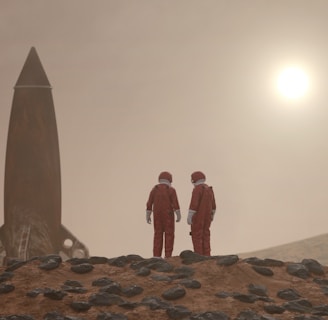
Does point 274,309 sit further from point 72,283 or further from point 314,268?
point 72,283

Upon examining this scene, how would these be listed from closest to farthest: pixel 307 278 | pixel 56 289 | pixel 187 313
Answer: pixel 187 313 < pixel 56 289 < pixel 307 278

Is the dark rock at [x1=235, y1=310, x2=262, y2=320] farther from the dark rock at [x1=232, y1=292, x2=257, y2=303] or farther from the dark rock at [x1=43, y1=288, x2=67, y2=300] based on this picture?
the dark rock at [x1=43, y1=288, x2=67, y2=300]

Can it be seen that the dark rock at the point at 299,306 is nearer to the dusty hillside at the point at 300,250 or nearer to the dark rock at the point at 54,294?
the dark rock at the point at 54,294

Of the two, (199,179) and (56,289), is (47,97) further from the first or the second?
(56,289)

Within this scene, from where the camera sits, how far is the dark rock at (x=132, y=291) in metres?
12.1

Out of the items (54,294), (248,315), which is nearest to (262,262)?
(248,315)

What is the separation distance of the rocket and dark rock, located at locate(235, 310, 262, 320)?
1408 centimetres

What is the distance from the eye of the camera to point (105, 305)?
11656mm

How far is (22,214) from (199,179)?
10.1 metres

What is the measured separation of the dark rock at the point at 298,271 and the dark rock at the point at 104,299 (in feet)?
12.9

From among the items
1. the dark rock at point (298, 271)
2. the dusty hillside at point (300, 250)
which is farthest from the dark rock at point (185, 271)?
the dusty hillside at point (300, 250)

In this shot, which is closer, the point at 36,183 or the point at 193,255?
the point at 193,255

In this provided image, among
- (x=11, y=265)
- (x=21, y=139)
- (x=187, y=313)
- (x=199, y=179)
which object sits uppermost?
(x=21, y=139)

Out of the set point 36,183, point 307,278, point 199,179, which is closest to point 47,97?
point 36,183
